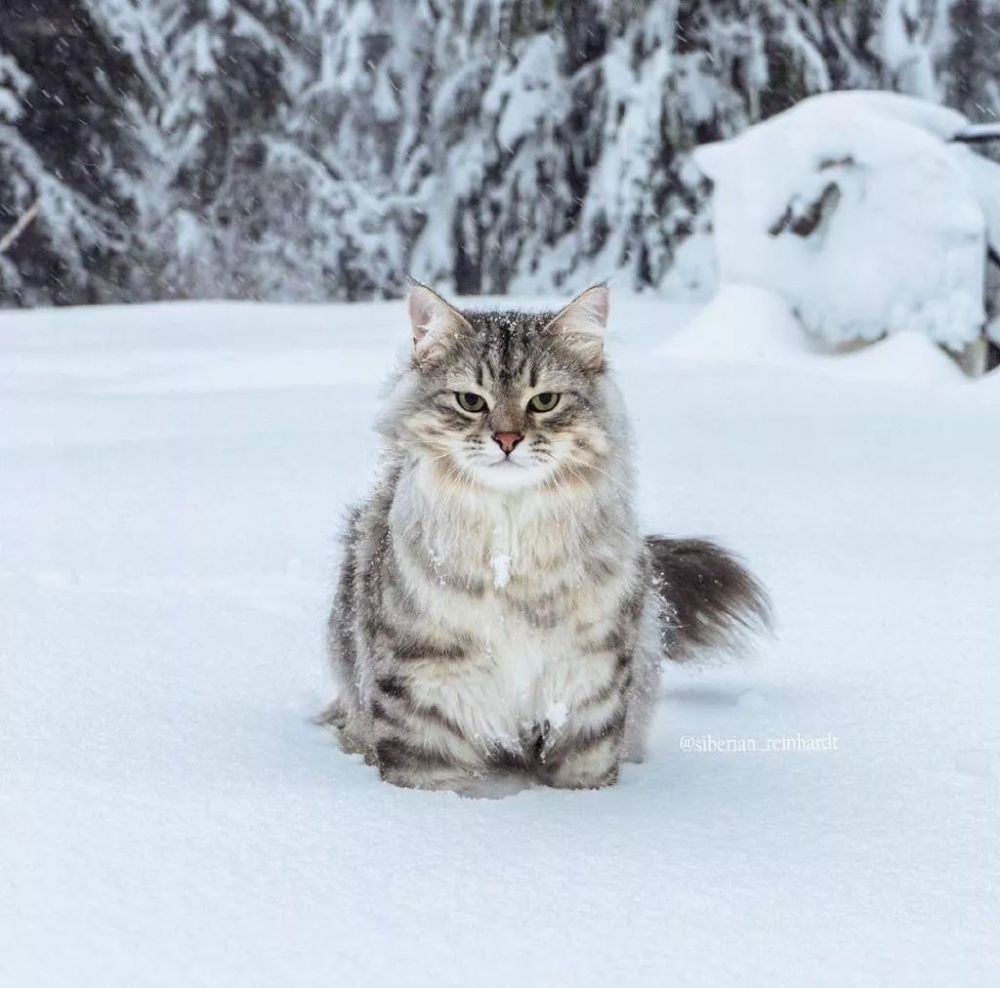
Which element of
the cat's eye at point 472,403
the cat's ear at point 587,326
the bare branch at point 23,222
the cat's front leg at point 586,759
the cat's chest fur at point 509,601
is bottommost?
the cat's front leg at point 586,759

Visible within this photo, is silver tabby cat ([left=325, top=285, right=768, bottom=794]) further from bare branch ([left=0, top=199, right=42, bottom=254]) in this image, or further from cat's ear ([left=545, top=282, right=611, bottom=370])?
bare branch ([left=0, top=199, right=42, bottom=254])

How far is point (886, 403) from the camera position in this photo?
20.1ft

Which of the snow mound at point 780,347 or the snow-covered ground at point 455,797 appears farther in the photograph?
the snow mound at point 780,347

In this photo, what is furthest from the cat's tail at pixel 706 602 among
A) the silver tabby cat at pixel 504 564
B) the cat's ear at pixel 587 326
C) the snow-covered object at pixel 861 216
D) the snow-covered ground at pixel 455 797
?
the snow-covered object at pixel 861 216

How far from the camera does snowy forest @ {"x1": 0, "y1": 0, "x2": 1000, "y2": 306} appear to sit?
10.0 meters

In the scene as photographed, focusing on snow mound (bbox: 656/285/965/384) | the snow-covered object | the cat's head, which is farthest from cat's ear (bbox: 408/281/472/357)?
the snow-covered object

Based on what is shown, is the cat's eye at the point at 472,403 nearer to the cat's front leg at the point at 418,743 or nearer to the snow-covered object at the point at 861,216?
the cat's front leg at the point at 418,743

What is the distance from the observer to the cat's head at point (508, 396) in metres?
2.19

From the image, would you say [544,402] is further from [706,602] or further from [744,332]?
[744,332]

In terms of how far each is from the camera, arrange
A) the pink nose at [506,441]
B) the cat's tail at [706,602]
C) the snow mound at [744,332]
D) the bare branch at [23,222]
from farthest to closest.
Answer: the snow mound at [744,332], the cat's tail at [706,602], the bare branch at [23,222], the pink nose at [506,441]

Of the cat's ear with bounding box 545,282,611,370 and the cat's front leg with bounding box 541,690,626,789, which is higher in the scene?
the cat's ear with bounding box 545,282,611,370

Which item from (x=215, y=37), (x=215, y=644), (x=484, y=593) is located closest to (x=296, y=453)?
(x=215, y=644)

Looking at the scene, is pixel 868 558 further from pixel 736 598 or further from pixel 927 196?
pixel 927 196

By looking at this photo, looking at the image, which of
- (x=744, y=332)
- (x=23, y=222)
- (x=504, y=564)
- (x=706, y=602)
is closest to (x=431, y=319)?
(x=504, y=564)
